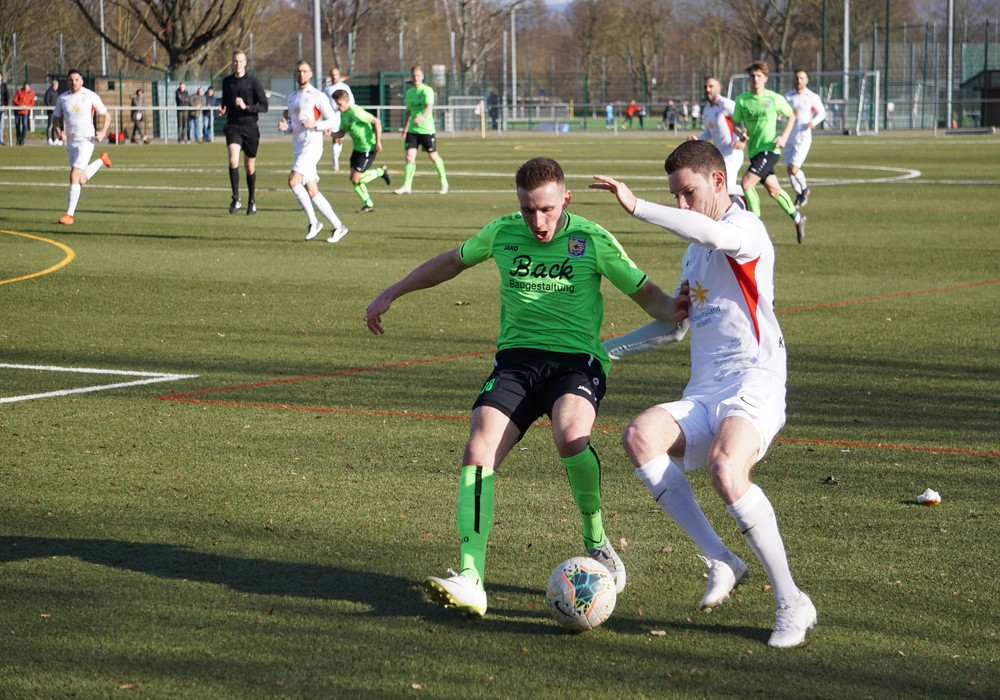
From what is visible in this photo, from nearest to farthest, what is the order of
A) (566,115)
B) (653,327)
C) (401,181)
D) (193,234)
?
(653,327), (193,234), (401,181), (566,115)

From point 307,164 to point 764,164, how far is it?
6311mm

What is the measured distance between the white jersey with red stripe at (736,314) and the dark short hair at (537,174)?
15.8 inches

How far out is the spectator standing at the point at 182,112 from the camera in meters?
52.9

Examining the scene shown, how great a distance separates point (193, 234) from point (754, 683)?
14.8m

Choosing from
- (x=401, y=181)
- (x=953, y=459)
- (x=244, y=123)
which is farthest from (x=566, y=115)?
(x=953, y=459)

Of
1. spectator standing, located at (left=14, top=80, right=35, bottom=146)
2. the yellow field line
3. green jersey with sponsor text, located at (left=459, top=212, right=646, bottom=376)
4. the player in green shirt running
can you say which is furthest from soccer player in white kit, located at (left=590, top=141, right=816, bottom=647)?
spectator standing, located at (left=14, top=80, right=35, bottom=146)

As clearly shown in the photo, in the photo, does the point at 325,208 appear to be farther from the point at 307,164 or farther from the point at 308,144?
the point at 308,144

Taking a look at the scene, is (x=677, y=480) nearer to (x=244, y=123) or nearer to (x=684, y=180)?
(x=684, y=180)

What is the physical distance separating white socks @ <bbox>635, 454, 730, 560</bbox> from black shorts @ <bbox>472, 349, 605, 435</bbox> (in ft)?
1.42

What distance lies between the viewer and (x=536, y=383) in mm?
5016

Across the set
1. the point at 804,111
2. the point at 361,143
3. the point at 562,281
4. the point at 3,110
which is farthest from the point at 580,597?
the point at 3,110

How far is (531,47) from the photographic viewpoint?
145m

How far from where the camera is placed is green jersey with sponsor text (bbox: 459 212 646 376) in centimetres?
509

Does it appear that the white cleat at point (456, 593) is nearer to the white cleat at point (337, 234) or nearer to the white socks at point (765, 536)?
the white socks at point (765, 536)
